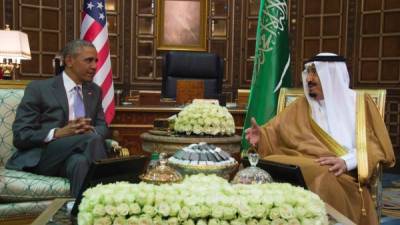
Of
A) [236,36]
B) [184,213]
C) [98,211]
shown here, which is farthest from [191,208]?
[236,36]

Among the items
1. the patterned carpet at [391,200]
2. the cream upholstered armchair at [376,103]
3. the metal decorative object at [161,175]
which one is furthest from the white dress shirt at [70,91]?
the patterned carpet at [391,200]

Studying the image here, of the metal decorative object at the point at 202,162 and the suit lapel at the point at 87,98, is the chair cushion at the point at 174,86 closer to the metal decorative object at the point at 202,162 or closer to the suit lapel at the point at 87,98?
the suit lapel at the point at 87,98

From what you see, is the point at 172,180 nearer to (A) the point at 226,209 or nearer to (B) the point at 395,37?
(A) the point at 226,209

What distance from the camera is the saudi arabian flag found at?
13.4ft

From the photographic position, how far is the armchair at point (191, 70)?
6367 mm

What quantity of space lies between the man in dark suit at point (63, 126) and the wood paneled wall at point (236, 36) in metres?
4.51

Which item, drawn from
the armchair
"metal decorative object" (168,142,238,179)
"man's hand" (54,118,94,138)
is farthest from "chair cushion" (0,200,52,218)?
the armchair

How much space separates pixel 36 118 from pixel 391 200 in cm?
327

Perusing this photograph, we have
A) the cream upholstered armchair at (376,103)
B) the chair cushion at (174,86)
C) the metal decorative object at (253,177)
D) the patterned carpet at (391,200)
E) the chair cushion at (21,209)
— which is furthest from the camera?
the chair cushion at (174,86)

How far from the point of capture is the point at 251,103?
414 cm

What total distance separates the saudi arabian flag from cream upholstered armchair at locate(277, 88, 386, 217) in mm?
648

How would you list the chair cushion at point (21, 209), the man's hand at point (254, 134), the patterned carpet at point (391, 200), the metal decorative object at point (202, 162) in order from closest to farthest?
the metal decorative object at point (202, 162)
the chair cushion at point (21, 209)
the man's hand at point (254, 134)
the patterned carpet at point (391, 200)

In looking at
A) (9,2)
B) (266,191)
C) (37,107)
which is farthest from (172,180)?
(9,2)

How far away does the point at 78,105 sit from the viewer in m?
3.19
